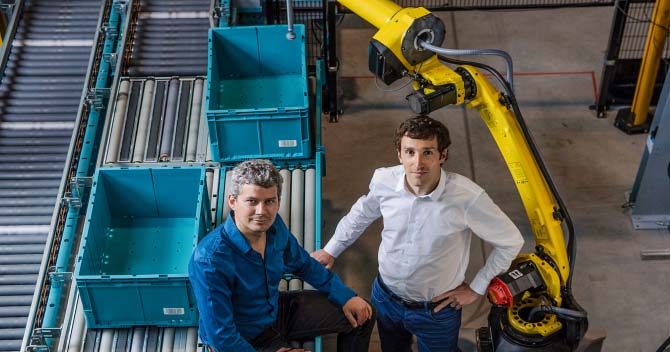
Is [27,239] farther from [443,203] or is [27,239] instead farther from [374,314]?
[443,203]

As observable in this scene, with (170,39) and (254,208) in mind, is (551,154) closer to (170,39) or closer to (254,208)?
(170,39)

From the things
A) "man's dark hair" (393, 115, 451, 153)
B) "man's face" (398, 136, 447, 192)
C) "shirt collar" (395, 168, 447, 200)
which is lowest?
"shirt collar" (395, 168, 447, 200)

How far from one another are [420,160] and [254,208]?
1.09 metres

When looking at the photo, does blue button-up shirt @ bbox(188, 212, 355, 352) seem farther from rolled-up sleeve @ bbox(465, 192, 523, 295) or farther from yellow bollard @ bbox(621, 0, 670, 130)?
yellow bollard @ bbox(621, 0, 670, 130)

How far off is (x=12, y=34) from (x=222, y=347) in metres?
5.20

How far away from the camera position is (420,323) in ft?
21.2

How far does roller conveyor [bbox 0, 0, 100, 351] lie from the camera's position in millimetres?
7801

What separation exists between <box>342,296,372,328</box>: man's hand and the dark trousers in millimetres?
65

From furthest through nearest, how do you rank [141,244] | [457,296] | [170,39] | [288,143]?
[170,39] < [288,143] < [141,244] < [457,296]

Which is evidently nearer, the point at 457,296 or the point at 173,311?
the point at 457,296

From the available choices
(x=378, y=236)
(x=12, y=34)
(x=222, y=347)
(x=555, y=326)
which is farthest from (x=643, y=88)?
(x=12, y=34)

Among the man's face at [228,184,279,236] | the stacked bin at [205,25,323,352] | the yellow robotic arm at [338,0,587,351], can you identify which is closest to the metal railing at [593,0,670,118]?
the stacked bin at [205,25,323,352]

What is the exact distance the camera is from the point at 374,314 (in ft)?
21.5

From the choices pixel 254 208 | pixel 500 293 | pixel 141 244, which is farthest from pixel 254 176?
pixel 141 244
